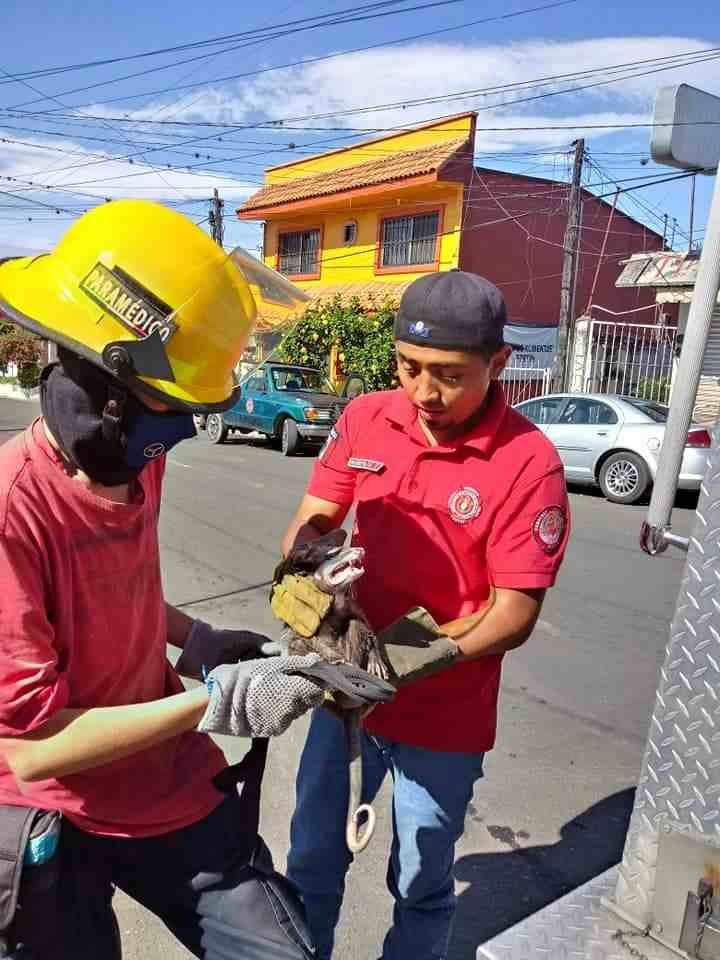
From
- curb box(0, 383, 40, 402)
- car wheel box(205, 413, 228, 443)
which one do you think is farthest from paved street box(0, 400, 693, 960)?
curb box(0, 383, 40, 402)

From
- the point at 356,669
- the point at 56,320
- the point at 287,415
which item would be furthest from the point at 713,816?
the point at 287,415

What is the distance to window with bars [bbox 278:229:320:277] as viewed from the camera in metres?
25.7

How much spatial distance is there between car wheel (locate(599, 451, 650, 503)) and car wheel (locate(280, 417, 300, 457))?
19.1 ft

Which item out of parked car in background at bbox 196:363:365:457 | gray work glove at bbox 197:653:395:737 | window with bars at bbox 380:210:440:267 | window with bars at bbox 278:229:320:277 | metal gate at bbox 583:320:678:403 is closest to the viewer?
gray work glove at bbox 197:653:395:737

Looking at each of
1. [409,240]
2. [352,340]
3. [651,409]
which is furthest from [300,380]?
[409,240]

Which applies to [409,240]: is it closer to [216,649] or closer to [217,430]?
[217,430]

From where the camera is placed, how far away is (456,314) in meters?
1.89

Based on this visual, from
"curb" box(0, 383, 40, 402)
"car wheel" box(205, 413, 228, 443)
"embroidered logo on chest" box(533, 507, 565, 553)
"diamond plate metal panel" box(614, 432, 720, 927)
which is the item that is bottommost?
"curb" box(0, 383, 40, 402)

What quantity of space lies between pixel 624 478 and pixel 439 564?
30.9 ft

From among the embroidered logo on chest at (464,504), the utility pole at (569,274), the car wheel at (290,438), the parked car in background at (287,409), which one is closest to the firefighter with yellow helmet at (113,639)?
the embroidered logo on chest at (464,504)

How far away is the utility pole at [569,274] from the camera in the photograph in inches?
707

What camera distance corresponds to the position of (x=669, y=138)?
220cm

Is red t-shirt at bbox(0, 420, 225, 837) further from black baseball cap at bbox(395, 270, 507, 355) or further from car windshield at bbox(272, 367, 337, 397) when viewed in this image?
car windshield at bbox(272, 367, 337, 397)

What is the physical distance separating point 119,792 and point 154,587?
0.40 m
